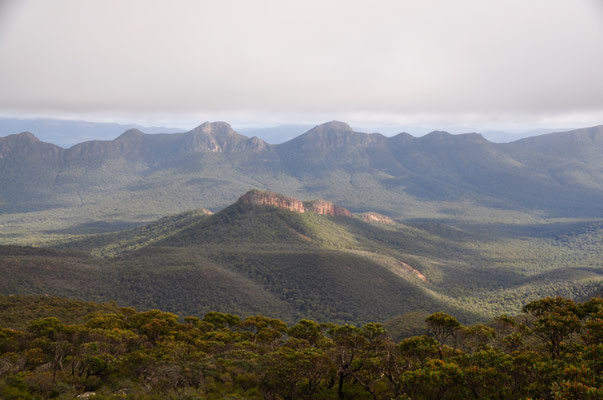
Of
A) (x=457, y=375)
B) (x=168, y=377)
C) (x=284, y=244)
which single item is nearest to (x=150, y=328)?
(x=168, y=377)

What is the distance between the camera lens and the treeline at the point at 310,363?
28.0 m

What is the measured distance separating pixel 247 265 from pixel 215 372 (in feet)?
320

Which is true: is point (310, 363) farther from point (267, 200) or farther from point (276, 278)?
point (267, 200)

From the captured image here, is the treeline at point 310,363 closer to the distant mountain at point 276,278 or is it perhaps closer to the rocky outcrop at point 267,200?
the distant mountain at point 276,278

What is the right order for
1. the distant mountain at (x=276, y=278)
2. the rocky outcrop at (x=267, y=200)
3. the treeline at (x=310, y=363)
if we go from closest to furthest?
the treeline at (x=310, y=363) → the distant mountain at (x=276, y=278) → the rocky outcrop at (x=267, y=200)

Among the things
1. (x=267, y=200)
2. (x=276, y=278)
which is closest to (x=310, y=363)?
(x=276, y=278)

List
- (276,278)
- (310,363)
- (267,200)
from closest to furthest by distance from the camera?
(310,363), (276,278), (267,200)

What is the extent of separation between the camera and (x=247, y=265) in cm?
13500

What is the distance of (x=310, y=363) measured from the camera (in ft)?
115

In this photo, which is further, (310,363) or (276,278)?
(276,278)

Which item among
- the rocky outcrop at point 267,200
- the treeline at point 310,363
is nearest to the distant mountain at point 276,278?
the rocky outcrop at point 267,200

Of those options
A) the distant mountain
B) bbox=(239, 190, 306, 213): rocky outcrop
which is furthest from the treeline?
bbox=(239, 190, 306, 213): rocky outcrop

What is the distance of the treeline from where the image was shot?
28.0 m

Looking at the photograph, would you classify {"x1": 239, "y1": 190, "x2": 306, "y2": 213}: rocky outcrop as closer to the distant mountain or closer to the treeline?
the distant mountain
